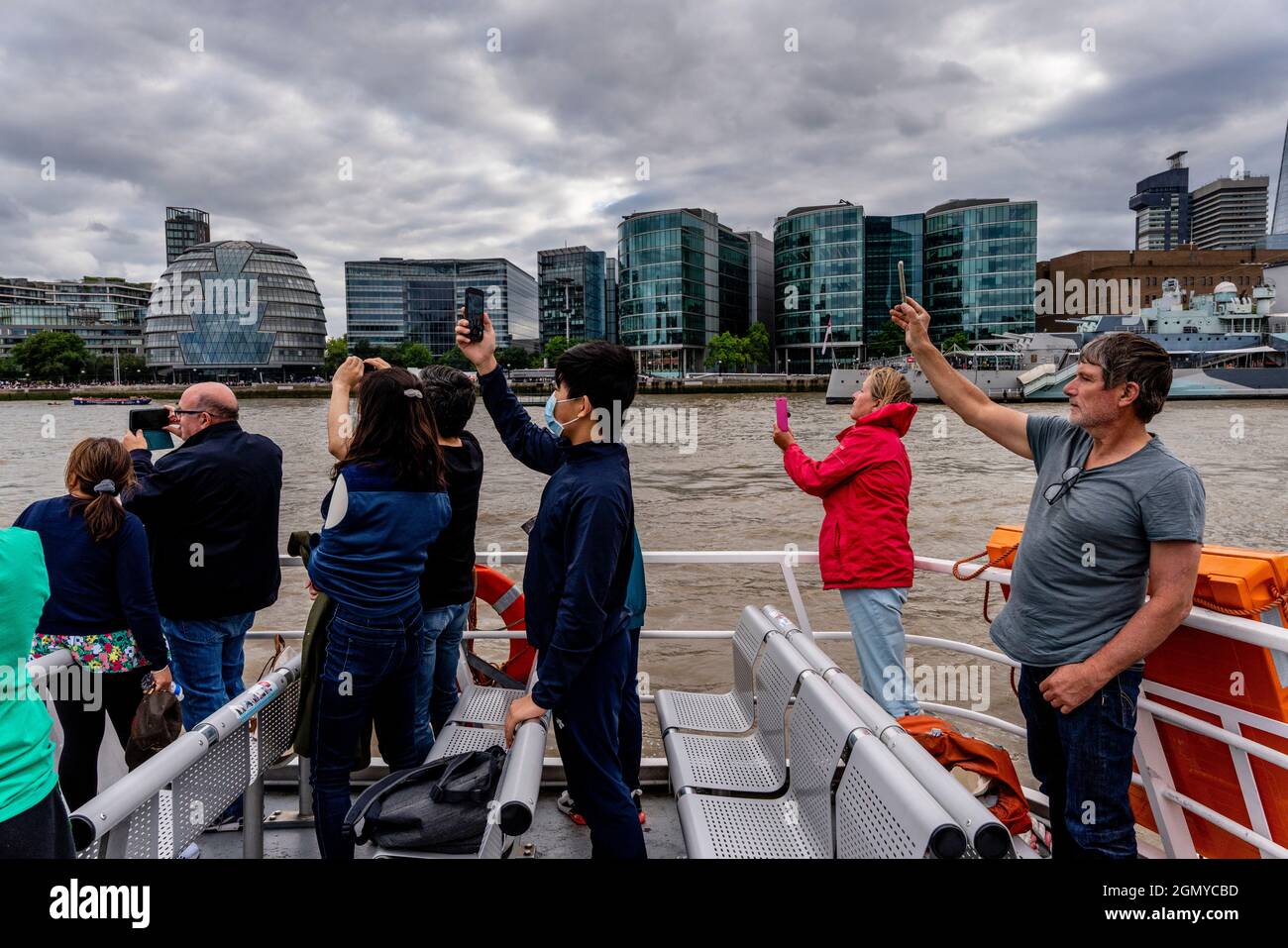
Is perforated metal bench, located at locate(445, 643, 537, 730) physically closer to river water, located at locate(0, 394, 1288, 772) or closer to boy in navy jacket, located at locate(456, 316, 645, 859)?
boy in navy jacket, located at locate(456, 316, 645, 859)

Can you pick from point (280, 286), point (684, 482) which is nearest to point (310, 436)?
point (684, 482)

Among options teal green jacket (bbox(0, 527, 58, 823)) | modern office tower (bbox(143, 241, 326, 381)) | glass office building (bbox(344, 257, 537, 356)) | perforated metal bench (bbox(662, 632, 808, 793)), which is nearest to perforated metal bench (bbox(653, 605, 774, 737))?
perforated metal bench (bbox(662, 632, 808, 793))

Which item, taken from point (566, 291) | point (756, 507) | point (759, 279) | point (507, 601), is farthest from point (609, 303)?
point (507, 601)

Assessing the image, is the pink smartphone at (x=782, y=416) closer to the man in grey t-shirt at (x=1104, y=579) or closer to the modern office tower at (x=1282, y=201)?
the man in grey t-shirt at (x=1104, y=579)

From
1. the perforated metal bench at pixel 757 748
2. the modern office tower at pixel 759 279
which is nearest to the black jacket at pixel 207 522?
the perforated metal bench at pixel 757 748

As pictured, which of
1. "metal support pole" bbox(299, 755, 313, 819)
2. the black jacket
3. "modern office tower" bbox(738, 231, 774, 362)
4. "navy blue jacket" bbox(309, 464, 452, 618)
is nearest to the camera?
"navy blue jacket" bbox(309, 464, 452, 618)

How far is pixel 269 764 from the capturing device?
3.06 metres

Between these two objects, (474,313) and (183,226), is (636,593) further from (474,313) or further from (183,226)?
Answer: (183,226)

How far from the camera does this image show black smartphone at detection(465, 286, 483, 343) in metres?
3.04

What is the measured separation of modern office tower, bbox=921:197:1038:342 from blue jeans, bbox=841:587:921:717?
107 m

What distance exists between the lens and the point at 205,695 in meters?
3.66
